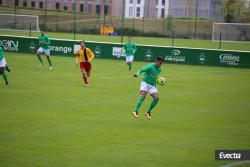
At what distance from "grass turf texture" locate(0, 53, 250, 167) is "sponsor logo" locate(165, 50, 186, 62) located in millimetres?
11221

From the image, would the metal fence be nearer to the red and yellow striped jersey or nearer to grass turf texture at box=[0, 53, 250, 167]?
grass turf texture at box=[0, 53, 250, 167]

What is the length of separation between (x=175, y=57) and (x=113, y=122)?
88.0ft

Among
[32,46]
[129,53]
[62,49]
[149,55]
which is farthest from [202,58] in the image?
[32,46]

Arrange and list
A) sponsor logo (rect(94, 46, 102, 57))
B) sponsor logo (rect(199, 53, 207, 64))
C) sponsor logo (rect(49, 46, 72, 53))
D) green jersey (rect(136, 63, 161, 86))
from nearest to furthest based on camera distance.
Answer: green jersey (rect(136, 63, 161, 86)), sponsor logo (rect(199, 53, 207, 64)), sponsor logo (rect(94, 46, 102, 57)), sponsor logo (rect(49, 46, 72, 53))

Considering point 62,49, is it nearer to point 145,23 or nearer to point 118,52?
point 118,52

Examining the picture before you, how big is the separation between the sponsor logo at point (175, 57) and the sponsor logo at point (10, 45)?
1229 centimetres

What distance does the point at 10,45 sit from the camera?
48281 millimetres

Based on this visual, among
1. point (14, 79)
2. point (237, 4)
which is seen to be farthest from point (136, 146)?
point (237, 4)

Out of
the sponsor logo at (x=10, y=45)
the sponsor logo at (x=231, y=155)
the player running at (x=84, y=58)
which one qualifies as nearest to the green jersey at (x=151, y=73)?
the sponsor logo at (x=231, y=155)

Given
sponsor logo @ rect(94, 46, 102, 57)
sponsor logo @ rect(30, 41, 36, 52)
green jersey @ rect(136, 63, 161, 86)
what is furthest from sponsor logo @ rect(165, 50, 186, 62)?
green jersey @ rect(136, 63, 161, 86)

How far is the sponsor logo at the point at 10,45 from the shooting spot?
4803 centimetres

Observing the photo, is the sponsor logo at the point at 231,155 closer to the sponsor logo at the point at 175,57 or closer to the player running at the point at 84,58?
the player running at the point at 84,58

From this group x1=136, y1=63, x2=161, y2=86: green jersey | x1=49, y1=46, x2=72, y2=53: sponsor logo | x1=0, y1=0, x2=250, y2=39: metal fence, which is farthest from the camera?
x1=0, y1=0, x2=250, y2=39: metal fence

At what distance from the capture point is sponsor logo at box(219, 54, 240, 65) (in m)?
43.8
